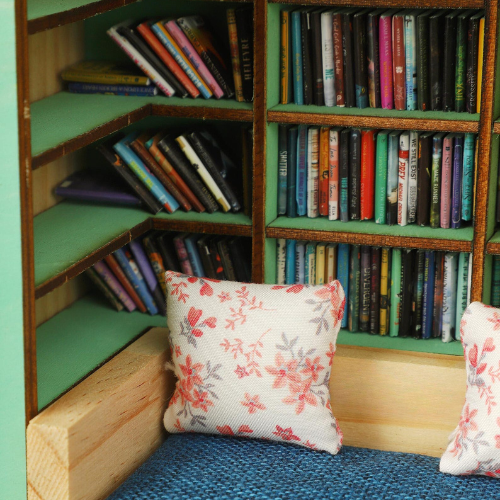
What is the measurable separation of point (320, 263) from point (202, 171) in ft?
1.23

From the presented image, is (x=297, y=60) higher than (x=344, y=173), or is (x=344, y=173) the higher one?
(x=297, y=60)

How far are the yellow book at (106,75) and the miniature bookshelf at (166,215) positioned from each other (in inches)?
1.9

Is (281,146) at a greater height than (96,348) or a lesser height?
greater

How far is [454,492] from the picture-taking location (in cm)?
184

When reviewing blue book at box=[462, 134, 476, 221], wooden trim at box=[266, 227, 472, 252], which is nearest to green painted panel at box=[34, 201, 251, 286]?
wooden trim at box=[266, 227, 472, 252]

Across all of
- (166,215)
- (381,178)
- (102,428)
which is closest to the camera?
(102,428)

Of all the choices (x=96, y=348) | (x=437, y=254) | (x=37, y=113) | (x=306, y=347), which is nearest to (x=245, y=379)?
(x=306, y=347)

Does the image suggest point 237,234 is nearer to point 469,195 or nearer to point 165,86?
point 165,86

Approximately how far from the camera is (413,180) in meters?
2.17

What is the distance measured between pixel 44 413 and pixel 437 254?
3.30 feet

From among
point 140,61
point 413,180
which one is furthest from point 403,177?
point 140,61

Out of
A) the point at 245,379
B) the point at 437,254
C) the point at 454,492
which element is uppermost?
the point at 437,254

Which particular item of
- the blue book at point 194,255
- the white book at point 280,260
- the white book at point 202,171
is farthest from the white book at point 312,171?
the blue book at point 194,255

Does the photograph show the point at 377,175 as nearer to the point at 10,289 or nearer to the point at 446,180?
the point at 446,180
